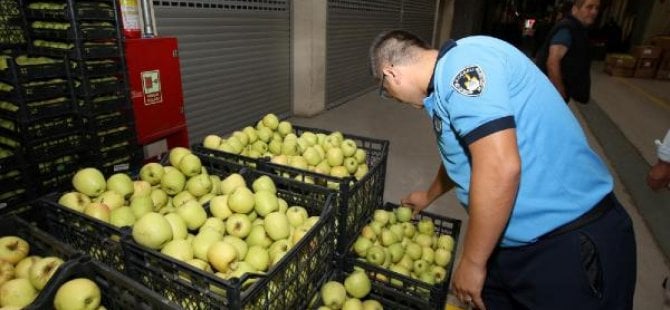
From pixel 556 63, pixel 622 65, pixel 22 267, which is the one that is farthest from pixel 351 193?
pixel 622 65

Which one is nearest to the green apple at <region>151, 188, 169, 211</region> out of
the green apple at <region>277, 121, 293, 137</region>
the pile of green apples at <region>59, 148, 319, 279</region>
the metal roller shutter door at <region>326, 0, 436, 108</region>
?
the pile of green apples at <region>59, 148, 319, 279</region>

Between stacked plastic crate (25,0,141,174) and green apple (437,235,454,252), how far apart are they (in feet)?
6.56

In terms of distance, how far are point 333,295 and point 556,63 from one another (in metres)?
3.35

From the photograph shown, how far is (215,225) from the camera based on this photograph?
1625 mm

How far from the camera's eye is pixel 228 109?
16.4 ft

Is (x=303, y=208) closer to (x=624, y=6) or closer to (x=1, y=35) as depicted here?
(x=1, y=35)

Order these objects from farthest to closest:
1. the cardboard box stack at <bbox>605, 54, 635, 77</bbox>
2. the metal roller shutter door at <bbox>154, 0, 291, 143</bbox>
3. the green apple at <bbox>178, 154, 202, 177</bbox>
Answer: the cardboard box stack at <bbox>605, 54, 635, 77</bbox>
the metal roller shutter door at <bbox>154, 0, 291, 143</bbox>
the green apple at <bbox>178, 154, 202, 177</bbox>

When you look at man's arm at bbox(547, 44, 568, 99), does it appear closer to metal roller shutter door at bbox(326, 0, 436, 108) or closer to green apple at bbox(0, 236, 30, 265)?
metal roller shutter door at bbox(326, 0, 436, 108)

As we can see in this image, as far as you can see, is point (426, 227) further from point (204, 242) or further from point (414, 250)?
point (204, 242)

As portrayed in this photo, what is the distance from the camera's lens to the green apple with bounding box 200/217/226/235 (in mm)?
1617

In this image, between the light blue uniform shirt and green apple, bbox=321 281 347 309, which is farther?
green apple, bbox=321 281 347 309

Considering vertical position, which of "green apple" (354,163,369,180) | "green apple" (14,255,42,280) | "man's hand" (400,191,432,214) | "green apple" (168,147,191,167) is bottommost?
"man's hand" (400,191,432,214)

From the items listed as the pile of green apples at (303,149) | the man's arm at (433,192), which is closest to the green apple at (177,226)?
the pile of green apples at (303,149)

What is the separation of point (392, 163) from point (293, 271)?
3.45 metres
